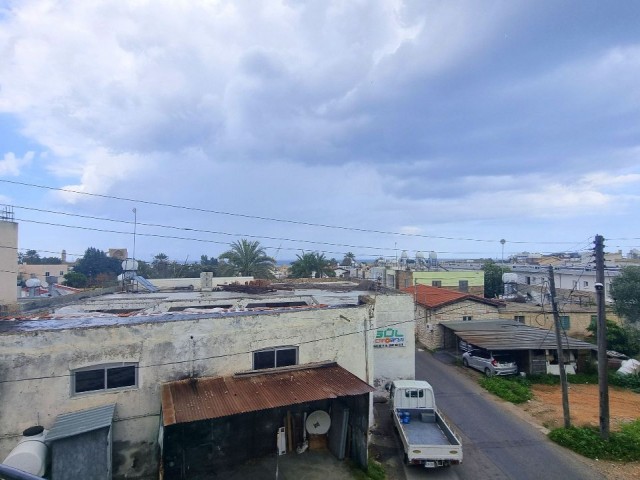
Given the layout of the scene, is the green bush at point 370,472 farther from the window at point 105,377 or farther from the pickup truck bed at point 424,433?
the window at point 105,377

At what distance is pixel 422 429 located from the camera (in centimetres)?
1465

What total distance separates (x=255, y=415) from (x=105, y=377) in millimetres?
4821

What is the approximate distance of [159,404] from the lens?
39.2 feet

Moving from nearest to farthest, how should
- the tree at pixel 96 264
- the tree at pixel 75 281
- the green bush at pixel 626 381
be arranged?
the green bush at pixel 626 381, the tree at pixel 75 281, the tree at pixel 96 264

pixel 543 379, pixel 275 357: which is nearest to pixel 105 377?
pixel 275 357

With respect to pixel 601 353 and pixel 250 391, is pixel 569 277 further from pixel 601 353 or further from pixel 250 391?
pixel 250 391

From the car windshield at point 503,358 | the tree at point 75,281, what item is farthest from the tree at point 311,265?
the tree at point 75,281

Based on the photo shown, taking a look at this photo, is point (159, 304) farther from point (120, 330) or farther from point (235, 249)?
point (235, 249)

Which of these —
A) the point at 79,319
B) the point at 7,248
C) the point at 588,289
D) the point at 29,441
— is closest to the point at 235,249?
the point at 7,248

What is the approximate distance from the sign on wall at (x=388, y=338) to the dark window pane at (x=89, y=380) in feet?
39.4

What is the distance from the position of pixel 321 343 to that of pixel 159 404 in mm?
5524

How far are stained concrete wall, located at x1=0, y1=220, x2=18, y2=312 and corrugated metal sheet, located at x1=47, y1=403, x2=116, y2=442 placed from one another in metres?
9.65

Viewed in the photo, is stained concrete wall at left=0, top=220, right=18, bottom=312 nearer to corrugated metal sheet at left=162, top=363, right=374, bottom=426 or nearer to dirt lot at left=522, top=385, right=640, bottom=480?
corrugated metal sheet at left=162, top=363, right=374, bottom=426

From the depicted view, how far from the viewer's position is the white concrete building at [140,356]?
10.7 meters
